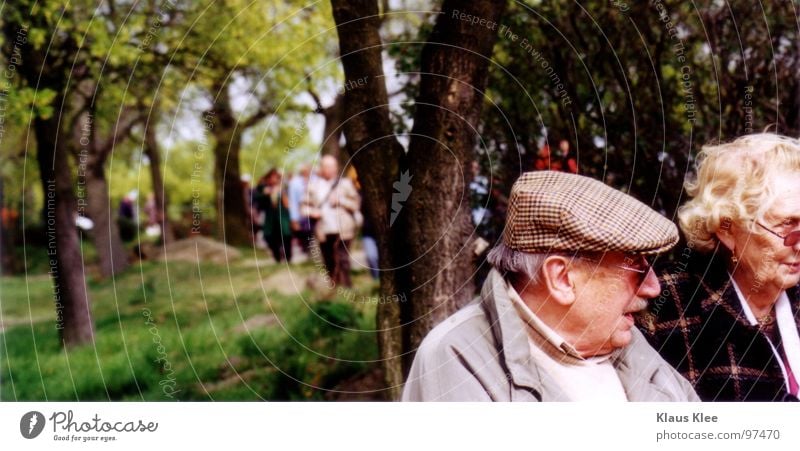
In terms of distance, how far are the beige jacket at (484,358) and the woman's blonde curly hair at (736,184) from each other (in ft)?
2.42

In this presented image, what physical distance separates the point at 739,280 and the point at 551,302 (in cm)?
68

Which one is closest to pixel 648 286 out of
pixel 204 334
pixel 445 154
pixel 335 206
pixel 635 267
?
pixel 635 267

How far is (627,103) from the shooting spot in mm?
3133

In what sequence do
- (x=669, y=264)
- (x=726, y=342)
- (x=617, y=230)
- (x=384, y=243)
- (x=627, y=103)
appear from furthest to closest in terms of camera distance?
(x=627, y=103) → (x=384, y=243) → (x=669, y=264) → (x=726, y=342) → (x=617, y=230)

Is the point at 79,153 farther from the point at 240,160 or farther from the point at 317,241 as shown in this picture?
the point at 317,241

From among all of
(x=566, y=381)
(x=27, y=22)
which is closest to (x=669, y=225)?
(x=566, y=381)

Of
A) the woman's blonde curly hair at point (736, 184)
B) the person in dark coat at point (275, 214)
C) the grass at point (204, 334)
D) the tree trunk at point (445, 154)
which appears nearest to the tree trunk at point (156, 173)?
the grass at point (204, 334)

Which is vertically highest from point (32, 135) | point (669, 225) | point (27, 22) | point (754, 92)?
point (27, 22)

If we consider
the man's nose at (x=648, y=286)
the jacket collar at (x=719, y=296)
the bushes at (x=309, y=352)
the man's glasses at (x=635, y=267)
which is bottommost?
the bushes at (x=309, y=352)

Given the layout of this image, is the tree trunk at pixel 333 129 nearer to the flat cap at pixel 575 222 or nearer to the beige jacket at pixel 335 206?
the beige jacket at pixel 335 206

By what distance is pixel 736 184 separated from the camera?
2318mm

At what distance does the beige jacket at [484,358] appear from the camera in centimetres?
185

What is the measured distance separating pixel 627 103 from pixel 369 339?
132 centimetres

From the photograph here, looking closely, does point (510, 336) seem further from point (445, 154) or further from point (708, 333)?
point (445, 154)
